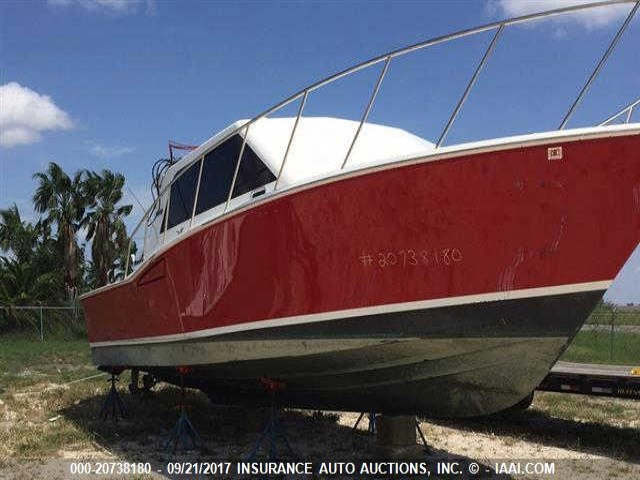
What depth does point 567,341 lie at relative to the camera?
13.7 feet

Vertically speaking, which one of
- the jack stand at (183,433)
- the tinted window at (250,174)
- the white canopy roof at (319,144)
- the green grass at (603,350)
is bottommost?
the jack stand at (183,433)

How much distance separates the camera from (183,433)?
21.7 feet

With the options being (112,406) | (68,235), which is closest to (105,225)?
(68,235)

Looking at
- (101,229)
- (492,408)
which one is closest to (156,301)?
(492,408)

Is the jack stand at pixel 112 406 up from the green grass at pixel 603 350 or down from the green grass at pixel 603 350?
down

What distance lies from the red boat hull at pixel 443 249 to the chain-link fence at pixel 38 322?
54.3ft

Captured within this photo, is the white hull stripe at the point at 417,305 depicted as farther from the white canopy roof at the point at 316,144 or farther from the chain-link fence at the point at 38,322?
the chain-link fence at the point at 38,322

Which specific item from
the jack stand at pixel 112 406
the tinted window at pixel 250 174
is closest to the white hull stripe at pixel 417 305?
the tinted window at pixel 250 174

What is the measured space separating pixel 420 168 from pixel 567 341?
4.81 feet

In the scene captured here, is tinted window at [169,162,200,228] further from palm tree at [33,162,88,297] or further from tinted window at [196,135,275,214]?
palm tree at [33,162,88,297]

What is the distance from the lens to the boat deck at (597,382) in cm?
692

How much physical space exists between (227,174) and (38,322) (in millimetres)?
16430

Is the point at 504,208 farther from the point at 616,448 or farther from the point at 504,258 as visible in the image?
the point at 616,448

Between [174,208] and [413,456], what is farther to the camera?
[174,208]
